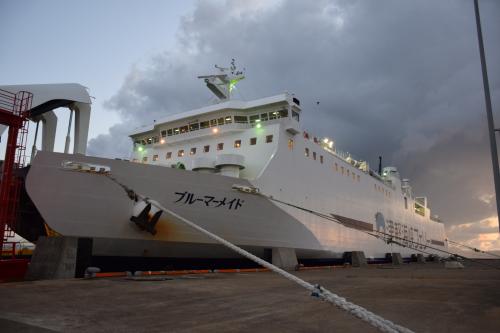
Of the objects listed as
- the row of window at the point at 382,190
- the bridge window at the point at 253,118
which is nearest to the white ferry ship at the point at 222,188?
the bridge window at the point at 253,118

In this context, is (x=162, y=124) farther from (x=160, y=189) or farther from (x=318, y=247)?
(x=318, y=247)

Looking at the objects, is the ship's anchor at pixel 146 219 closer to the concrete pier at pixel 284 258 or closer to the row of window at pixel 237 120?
the concrete pier at pixel 284 258

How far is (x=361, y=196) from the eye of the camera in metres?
23.9

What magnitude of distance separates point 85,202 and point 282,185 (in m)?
7.82

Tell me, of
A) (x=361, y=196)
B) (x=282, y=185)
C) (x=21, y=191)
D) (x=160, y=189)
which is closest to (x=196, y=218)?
(x=160, y=189)

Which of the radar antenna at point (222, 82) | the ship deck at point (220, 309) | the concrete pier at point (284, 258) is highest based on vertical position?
the radar antenna at point (222, 82)

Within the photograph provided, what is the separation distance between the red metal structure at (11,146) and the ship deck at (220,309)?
2.91 meters

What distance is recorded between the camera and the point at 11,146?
10.3 m

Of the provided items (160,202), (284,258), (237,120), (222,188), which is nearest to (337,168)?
(237,120)

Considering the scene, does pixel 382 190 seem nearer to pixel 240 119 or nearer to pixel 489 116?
pixel 240 119

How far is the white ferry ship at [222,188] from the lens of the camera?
10.9 metres

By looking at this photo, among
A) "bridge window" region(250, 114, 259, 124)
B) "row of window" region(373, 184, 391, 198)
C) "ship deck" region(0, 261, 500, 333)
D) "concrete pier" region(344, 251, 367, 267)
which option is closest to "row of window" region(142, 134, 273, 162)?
"bridge window" region(250, 114, 259, 124)

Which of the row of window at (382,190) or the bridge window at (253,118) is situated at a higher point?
the bridge window at (253,118)

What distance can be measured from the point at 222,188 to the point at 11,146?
254 inches
